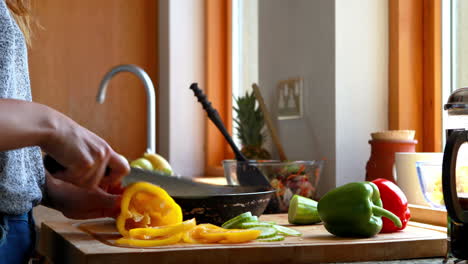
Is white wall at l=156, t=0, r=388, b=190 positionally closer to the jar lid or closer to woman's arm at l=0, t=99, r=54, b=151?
the jar lid

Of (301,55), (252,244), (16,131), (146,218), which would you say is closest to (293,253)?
(252,244)

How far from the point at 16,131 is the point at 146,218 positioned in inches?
16.2

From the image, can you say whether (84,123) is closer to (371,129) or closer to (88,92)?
(88,92)

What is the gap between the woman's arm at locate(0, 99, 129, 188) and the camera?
87cm

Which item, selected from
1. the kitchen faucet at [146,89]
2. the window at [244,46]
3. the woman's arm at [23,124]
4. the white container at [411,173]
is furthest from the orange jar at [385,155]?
the window at [244,46]

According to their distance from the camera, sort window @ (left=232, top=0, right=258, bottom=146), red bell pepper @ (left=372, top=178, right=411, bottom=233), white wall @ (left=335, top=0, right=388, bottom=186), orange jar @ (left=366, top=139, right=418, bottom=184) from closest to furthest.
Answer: red bell pepper @ (left=372, top=178, right=411, bottom=233) < orange jar @ (left=366, top=139, right=418, bottom=184) < white wall @ (left=335, top=0, right=388, bottom=186) < window @ (left=232, top=0, right=258, bottom=146)

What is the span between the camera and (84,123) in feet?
11.2

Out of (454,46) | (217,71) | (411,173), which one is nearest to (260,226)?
(411,173)

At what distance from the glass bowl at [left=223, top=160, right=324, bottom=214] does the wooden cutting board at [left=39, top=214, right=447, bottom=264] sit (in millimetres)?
480

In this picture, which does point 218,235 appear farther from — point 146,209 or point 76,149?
point 76,149

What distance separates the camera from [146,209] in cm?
124

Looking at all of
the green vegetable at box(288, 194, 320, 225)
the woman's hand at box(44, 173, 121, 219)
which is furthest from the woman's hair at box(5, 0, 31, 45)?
the green vegetable at box(288, 194, 320, 225)

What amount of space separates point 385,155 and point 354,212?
55 centimetres

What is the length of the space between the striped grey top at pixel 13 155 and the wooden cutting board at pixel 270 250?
0.35 feet
